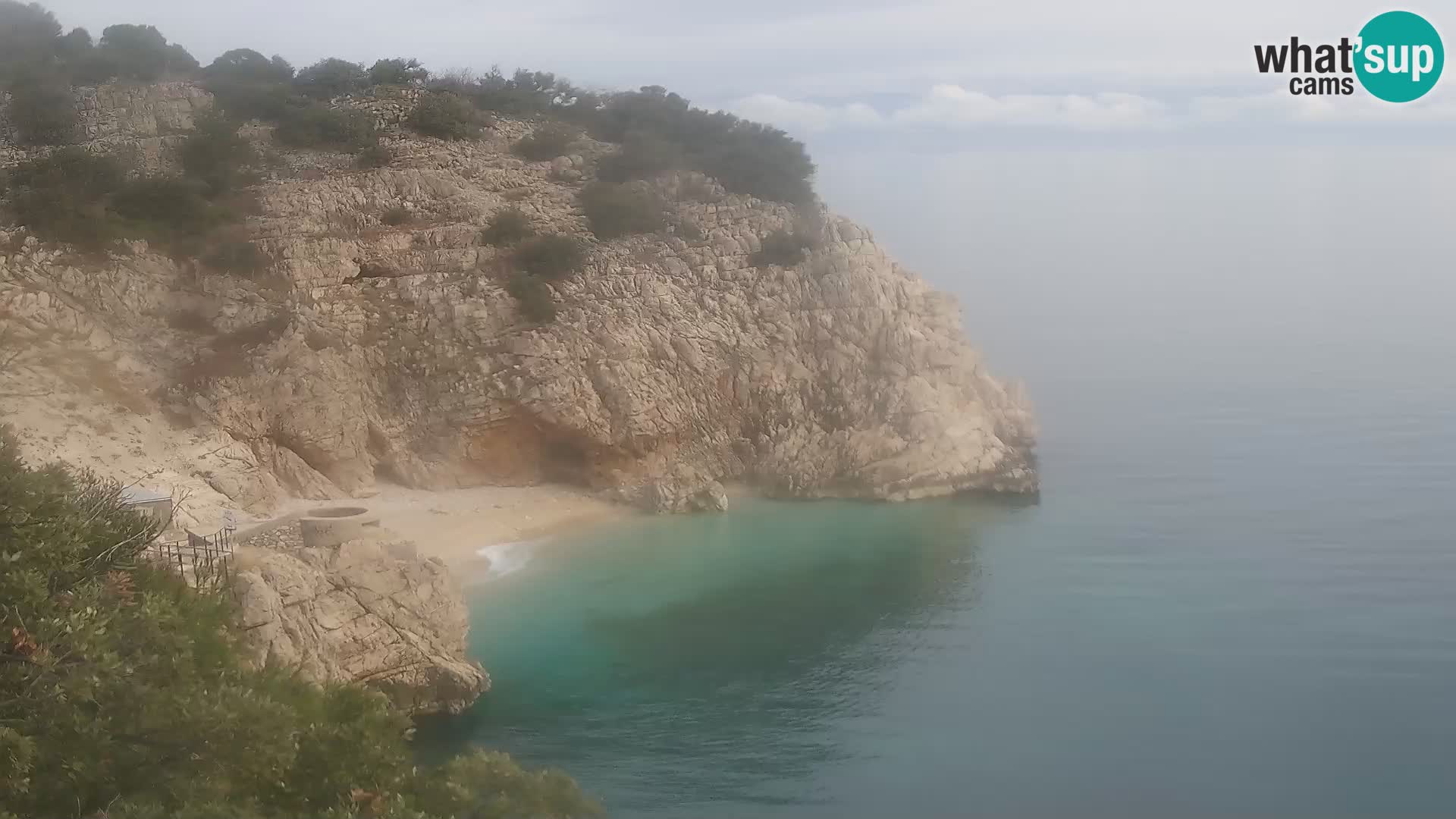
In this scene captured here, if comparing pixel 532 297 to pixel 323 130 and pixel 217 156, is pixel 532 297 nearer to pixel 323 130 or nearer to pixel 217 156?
pixel 323 130

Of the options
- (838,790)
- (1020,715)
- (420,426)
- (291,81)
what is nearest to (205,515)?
(420,426)

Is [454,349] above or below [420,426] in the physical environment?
above

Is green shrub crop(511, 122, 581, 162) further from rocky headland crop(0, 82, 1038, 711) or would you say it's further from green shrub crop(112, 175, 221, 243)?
green shrub crop(112, 175, 221, 243)

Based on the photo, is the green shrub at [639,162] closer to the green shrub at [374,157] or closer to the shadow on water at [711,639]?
the green shrub at [374,157]

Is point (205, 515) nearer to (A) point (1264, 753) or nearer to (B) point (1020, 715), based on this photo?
(B) point (1020, 715)

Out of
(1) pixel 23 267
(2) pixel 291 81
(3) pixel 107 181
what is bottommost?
(1) pixel 23 267

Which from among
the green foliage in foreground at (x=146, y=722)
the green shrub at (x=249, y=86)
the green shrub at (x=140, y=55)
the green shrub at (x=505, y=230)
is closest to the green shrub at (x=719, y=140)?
the green shrub at (x=505, y=230)
